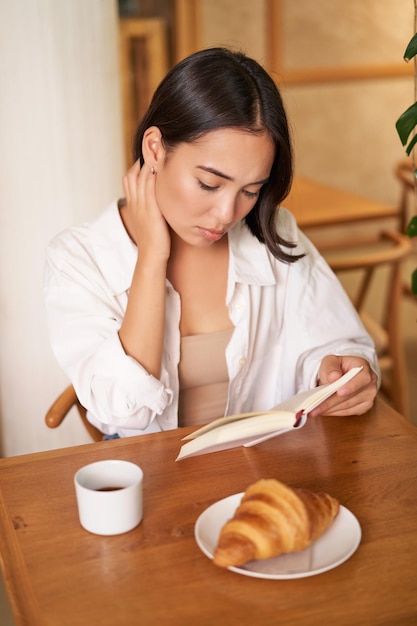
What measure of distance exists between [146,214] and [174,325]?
24 cm

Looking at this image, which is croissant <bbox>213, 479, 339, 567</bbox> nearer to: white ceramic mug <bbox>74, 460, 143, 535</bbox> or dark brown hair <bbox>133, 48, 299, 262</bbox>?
white ceramic mug <bbox>74, 460, 143, 535</bbox>

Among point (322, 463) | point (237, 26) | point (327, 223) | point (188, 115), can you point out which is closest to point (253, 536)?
point (322, 463)

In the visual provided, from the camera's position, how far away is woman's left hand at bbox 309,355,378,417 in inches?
59.8

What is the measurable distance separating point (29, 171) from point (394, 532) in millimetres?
1517

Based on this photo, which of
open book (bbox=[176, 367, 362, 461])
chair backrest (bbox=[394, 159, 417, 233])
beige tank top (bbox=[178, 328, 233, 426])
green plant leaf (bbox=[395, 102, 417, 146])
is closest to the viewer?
open book (bbox=[176, 367, 362, 461])

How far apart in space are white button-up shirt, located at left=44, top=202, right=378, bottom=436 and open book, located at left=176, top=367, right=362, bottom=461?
24cm

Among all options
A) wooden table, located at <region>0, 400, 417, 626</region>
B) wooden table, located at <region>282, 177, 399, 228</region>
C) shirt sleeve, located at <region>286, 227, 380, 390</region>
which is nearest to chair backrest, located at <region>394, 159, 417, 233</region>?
wooden table, located at <region>282, 177, 399, 228</region>

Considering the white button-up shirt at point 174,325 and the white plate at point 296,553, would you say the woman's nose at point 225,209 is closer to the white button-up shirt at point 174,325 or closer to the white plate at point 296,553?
the white button-up shirt at point 174,325

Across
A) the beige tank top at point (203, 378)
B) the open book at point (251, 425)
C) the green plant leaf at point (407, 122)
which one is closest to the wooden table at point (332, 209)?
the beige tank top at point (203, 378)

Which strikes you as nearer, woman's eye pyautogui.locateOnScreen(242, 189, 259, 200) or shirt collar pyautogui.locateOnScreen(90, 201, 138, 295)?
woman's eye pyautogui.locateOnScreen(242, 189, 259, 200)

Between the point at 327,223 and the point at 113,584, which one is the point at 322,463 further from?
the point at 327,223

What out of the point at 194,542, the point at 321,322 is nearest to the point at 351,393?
the point at 321,322

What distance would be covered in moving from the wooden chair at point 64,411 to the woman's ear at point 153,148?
0.50 m

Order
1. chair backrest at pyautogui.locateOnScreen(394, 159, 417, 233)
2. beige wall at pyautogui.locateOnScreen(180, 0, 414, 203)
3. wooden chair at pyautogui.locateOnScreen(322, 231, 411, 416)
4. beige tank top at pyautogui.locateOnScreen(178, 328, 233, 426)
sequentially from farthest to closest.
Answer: beige wall at pyautogui.locateOnScreen(180, 0, 414, 203) → chair backrest at pyautogui.locateOnScreen(394, 159, 417, 233) → wooden chair at pyautogui.locateOnScreen(322, 231, 411, 416) → beige tank top at pyautogui.locateOnScreen(178, 328, 233, 426)
